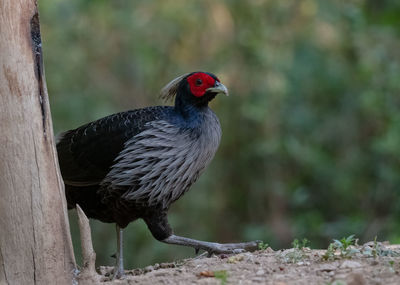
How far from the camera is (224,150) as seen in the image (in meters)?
10.5

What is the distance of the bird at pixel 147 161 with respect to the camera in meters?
5.18

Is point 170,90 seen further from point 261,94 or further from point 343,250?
point 261,94

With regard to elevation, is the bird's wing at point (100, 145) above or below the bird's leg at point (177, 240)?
above

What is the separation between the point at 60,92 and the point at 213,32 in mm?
2482

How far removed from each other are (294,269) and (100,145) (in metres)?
1.96

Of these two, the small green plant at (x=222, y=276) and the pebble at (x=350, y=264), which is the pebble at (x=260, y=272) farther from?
the pebble at (x=350, y=264)

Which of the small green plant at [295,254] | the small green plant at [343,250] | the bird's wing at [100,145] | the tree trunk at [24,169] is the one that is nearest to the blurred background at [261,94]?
the bird's wing at [100,145]

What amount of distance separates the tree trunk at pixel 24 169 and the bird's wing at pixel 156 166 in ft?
3.26

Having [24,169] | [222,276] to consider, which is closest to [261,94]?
[24,169]

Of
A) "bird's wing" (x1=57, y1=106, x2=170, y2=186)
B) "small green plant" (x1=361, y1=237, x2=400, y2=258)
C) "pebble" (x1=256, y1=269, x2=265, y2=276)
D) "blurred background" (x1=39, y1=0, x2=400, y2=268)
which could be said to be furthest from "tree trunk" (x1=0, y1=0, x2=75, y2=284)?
"blurred background" (x1=39, y1=0, x2=400, y2=268)

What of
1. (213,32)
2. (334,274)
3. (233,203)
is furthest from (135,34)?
(334,274)

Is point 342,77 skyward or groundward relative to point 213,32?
groundward

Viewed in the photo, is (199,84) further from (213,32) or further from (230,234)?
(230,234)

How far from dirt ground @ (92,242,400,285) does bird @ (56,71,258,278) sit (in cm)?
54
